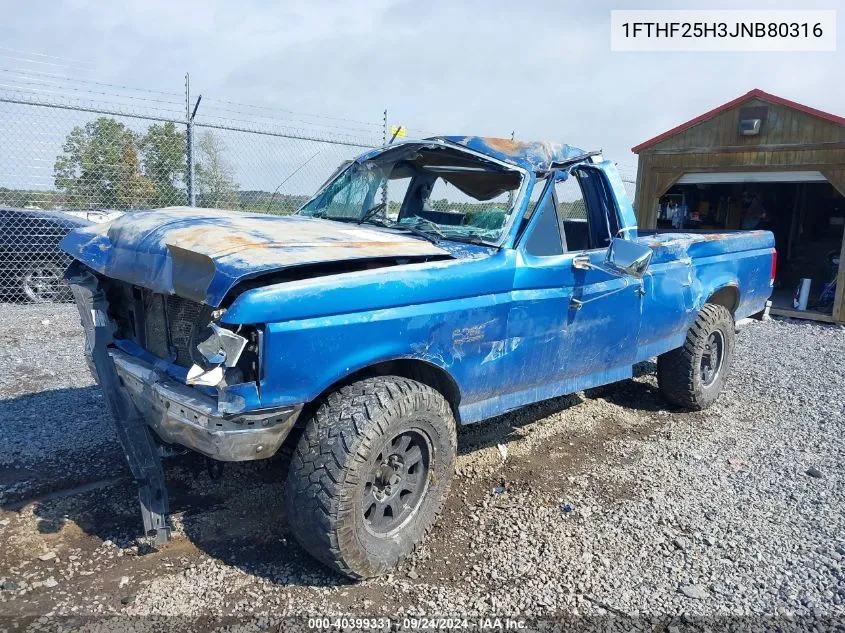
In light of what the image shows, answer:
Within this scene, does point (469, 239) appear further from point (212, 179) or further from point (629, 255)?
point (212, 179)

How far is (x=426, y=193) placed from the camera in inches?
189

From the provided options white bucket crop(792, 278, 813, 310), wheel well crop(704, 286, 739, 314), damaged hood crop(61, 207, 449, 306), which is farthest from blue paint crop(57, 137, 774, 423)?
white bucket crop(792, 278, 813, 310)

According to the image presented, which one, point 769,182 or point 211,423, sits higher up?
point 769,182

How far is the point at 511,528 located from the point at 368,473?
1.09m

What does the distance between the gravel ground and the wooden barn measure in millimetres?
6207

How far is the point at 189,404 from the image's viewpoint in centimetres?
280

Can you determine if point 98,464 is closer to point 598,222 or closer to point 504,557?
point 504,557

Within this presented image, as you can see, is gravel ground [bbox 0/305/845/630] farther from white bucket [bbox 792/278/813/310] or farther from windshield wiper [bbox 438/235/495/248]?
white bucket [bbox 792/278/813/310]

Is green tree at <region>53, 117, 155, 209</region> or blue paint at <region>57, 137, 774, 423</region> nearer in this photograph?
blue paint at <region>57, 137, 774, 423</region>

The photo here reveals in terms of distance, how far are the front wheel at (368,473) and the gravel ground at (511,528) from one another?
0.63 feet

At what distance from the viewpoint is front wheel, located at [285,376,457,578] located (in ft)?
9.43

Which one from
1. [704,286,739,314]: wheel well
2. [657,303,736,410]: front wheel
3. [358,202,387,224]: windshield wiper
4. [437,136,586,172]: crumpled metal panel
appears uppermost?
[437,136,586,172]: crumpled metal panel

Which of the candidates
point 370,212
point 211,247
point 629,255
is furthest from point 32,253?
point 629,255

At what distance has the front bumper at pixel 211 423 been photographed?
2.73 m
